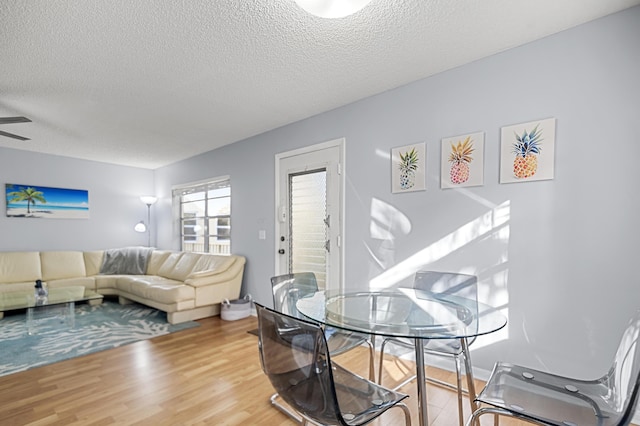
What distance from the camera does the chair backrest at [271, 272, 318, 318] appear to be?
2.21 m

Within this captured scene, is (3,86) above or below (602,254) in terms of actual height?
above

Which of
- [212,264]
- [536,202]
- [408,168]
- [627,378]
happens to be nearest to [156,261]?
[212,264]

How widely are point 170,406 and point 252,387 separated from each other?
526mm

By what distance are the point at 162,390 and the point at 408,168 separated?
99.6 inches

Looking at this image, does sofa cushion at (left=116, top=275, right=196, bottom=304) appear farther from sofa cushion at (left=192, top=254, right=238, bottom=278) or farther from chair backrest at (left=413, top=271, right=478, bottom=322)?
chair backrest at (left=413, top=271, right=478, bottom=322)

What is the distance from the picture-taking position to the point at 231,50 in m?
2.19

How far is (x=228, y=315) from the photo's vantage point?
388 cm

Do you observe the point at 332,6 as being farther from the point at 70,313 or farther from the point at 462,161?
the point at 70,313

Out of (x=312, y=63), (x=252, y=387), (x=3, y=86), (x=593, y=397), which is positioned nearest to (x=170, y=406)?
(x=252, y=387)

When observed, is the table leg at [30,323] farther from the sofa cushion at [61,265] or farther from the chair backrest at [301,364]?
the chair backrest at [301,364]

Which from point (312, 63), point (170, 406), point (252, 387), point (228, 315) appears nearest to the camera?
point (170, 406)

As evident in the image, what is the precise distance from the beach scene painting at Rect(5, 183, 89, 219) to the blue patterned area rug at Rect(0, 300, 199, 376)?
1.69 metres

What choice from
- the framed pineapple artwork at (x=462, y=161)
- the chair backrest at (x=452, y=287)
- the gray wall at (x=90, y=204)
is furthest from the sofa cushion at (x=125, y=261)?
the framed pineapple artwork at (x=462, y=161)

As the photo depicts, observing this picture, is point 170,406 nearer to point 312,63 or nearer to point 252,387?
point 252,387
